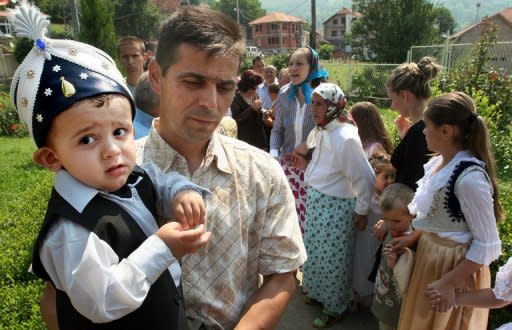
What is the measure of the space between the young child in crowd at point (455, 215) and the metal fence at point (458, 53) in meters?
9.59

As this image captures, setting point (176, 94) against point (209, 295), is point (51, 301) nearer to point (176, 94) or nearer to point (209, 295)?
point (209, 295)

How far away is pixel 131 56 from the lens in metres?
5.27

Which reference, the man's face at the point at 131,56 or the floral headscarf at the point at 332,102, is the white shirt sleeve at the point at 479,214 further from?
the man's face at the point at 131,56

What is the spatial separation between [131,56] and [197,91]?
4269mm

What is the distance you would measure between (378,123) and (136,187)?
333cm

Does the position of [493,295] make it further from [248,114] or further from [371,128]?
[248,114]

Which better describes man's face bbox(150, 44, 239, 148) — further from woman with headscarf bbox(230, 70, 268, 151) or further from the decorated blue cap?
woman with headscarf bbox(230, 70, 268, 151)

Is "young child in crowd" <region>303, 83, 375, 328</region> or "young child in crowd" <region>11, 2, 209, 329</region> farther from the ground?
"young child in crowd" <region>11, 2, 209, 329</region>

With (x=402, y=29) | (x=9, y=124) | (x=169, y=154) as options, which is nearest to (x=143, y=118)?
(x=169, y=154)

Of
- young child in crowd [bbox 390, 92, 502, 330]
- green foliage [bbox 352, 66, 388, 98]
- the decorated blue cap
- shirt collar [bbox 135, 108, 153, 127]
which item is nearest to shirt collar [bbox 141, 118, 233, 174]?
the decorated blue cap

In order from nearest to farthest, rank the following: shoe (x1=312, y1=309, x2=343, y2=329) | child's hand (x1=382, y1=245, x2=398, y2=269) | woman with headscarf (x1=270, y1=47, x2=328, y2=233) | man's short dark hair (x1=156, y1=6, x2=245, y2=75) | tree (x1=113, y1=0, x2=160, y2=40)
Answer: man's short dark hair (x1=156, y1=6, x2=245, y2=75)
child's hand (x1=382, y1=245, x2=398, y2=269)
shoe (x1=312, y1=309, x2=343, y2=329)
woman with headscarf (x1=270, y1=47, x2=328, y2=233)
tree (x1=113, y1=0, x2=160, y2=40)

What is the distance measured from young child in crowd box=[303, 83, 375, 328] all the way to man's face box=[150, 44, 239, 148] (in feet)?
7.53

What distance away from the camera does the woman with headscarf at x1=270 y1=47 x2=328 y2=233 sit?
4855 millimetres

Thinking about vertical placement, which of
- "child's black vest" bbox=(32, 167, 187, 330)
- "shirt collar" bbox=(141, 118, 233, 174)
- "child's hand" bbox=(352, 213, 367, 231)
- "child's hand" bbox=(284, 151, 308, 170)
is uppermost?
"shirt collar" bbox=(141, 118, 233, 174)
